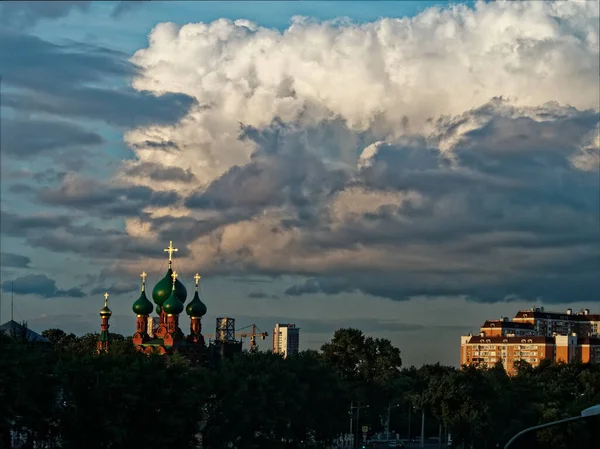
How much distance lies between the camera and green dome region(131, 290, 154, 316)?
514 feet

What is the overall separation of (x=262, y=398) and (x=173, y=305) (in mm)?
40020

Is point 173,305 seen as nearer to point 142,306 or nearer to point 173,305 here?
point 173,305

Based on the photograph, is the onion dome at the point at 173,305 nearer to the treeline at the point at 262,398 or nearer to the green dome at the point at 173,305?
the green dome at the point at 173,305

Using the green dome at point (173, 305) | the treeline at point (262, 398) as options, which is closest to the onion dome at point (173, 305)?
the green dome at point (173, 305)

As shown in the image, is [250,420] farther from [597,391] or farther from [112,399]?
[597,391]

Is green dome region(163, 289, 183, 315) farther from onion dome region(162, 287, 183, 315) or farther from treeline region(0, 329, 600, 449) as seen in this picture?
treeline region(0, 329, 600, 449)

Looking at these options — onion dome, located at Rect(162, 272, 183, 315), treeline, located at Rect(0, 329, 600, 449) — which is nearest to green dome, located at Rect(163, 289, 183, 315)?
onion dome, located at Rect(162, 272, 183, 315)

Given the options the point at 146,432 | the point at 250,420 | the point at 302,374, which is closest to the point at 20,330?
the point at 302,374

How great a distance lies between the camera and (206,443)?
10706 centimetres

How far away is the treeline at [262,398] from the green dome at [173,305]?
7305 mm

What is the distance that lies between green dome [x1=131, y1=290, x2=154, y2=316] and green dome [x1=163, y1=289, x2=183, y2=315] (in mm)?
6252

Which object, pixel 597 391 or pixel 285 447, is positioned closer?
pixel 285 447

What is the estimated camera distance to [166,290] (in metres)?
153

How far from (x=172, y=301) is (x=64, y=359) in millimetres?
52461
